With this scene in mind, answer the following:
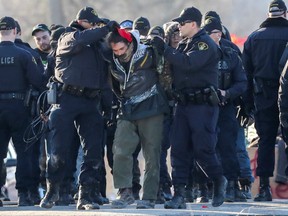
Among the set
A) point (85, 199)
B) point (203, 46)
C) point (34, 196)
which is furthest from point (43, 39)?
point (203, 46)

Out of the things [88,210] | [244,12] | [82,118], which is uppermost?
[244,12]

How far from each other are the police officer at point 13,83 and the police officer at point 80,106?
1.06 m

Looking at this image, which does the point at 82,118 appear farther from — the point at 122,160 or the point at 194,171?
the point at 194,171

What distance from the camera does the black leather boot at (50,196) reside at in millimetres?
15805

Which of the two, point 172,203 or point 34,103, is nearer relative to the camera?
point 172,203

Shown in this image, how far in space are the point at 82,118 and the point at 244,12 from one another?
3564 cm

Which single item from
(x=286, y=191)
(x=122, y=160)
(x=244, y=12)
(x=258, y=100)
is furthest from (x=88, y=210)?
(x=244, y=12)

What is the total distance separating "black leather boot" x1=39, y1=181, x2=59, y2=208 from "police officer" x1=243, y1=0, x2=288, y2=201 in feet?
8.53

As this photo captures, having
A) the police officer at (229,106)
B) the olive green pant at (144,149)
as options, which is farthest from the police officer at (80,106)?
the police officer at (229,106)

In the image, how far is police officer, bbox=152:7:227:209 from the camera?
15.3 metres

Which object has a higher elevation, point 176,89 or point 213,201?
point 176,89

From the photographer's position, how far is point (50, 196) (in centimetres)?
1587

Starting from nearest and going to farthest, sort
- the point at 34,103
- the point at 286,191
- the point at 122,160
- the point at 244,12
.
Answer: the point at 122,160
the point at 34,103
the point at 286,191
the point at 244,12

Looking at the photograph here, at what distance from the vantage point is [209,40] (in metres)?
15.4
